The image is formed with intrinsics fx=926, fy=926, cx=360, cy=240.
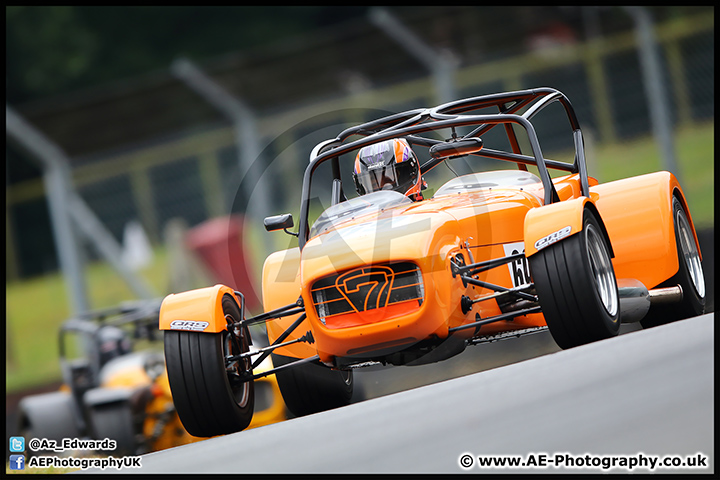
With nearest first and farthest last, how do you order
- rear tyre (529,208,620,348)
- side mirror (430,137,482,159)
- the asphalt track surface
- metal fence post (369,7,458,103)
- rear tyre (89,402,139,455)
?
the asphalt track surface < rear tyre (529,208,620,348) < side mirror (430,137,482,159) < rear tyre (89,402,139,455) < metal fence post (369,7,458,103)

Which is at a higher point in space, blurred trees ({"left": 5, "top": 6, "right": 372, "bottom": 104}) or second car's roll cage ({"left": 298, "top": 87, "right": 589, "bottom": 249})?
blurred trees ({"left": 5, "top": 6, "right": 372, "bottom": 104})

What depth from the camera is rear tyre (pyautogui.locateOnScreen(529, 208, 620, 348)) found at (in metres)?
4.37

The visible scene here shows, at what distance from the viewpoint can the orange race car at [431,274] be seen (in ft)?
14.5

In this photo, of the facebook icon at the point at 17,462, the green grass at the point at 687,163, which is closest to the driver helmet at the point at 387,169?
the facebook icon at the point at 17,462

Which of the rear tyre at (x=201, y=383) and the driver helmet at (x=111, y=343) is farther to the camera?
the driver helmet at (x=111, y=343)

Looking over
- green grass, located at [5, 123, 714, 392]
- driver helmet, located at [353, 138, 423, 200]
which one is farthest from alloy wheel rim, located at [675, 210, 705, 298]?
green grass, located at [5, 123, 714, 392]

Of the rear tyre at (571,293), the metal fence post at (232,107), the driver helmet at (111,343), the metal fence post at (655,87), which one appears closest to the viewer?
the rear tyre at (571,293)

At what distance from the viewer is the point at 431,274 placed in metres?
4.37

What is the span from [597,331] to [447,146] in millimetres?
1173

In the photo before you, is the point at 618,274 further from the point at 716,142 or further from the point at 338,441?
the point at 716,142

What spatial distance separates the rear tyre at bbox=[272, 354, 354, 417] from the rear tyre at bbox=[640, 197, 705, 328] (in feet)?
6.56

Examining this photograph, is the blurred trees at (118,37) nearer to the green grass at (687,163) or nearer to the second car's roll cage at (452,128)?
the green grass at (687,163)

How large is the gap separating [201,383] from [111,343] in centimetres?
458

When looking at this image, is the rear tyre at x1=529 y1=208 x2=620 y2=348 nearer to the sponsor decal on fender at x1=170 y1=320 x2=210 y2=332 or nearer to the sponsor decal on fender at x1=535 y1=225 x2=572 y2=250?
the sponsor decal on fender at x1=535 y1=225 x2=572 y2=250
